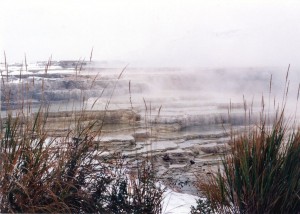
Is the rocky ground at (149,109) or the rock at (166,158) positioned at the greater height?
the rocky ground at (149,109)

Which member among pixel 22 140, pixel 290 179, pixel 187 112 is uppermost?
pixel 22 140

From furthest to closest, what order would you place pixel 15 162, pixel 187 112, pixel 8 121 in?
pixel 187 112 < pixel 8 121 < pixel 15 162

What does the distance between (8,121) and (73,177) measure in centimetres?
48

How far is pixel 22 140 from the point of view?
264 centimetres

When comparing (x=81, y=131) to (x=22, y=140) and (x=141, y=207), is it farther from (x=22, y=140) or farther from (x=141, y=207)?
(x=141, y=207)

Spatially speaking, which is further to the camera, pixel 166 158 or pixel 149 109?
pixel 166 158

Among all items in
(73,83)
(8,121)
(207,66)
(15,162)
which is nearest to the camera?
(15,162)

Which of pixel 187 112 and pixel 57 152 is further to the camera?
pixel 187 112

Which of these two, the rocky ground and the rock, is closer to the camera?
the rocky ground

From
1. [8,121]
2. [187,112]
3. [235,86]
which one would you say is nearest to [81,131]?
[8,121]

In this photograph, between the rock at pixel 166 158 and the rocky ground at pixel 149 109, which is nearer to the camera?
the rocky ground at pixel 149 109

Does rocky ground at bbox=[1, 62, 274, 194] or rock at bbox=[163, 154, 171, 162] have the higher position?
rocky ground at bbox=[1, 62, 274, 194]

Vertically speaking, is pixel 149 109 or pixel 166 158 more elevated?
pixel 149 109

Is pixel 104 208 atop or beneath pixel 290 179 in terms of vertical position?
beneath
